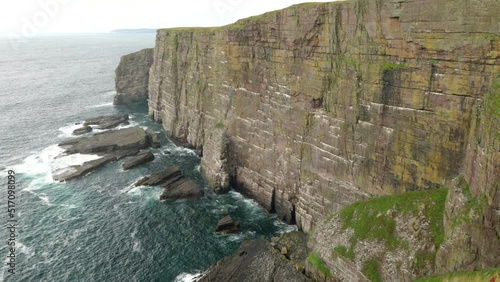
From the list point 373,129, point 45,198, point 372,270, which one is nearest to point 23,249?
point 45,198

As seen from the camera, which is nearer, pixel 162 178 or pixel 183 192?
pixel 183 192

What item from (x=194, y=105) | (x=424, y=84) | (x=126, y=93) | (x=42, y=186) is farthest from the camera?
(x=126, y=93)

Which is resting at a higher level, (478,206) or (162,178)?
(478,206)

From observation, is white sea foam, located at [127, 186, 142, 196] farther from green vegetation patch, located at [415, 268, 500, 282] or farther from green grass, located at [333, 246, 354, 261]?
green vegetation patch, located at [415, 268, 500, 282]

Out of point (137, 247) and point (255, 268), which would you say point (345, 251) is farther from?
point (137, 247)

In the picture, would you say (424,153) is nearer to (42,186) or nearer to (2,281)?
(2,281)

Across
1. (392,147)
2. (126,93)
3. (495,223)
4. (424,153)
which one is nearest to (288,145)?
(392,147)

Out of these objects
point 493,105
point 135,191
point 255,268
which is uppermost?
point 493,105
